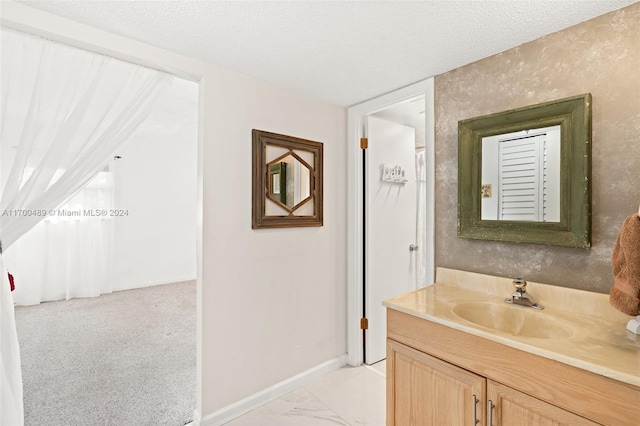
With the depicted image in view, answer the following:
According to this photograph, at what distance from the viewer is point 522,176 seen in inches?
64.7

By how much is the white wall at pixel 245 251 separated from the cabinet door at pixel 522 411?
145 centimetres

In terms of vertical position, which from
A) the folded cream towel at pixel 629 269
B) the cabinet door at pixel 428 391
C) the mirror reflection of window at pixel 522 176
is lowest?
the cabinet door at pixel 428 391

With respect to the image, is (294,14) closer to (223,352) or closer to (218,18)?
(218,18)

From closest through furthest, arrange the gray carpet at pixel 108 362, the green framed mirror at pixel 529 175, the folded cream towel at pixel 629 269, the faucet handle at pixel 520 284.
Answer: the folded cream towel at pixel 629 269
the green framed mirror at pixel 529 175
the faucet handle at pixel 520 284
the gray carpet at pixel 108 362

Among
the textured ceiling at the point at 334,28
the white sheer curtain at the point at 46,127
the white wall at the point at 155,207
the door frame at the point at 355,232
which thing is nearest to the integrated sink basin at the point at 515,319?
the door frame at the point at 355,232

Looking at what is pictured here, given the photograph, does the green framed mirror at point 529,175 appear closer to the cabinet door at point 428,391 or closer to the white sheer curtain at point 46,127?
the cabinet door at point 428,391

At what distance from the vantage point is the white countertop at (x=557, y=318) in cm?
98

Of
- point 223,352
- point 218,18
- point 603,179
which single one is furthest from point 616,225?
point 223,352

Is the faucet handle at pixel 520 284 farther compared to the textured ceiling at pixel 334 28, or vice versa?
the faucet handle at pixel 520 284

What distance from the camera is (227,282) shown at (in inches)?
78.1

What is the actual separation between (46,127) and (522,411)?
2341 millimetres

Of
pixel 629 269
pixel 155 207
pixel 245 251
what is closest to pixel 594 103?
pixel 629 269

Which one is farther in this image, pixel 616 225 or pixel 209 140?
pixel 209 140

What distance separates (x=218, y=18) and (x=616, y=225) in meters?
2.02
